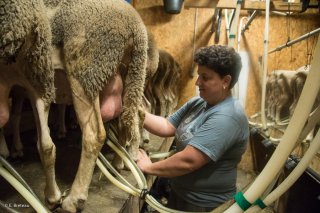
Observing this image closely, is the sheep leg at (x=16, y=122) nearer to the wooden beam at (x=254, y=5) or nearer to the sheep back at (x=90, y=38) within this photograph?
the sheep back at (x=90, y=38)

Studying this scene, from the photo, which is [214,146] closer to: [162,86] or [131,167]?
[131,167]

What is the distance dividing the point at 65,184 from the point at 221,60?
1.10 meters

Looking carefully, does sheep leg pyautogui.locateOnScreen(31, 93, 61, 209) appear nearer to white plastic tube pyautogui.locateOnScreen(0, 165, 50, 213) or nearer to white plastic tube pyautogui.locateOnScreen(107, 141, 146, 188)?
white plastic tube pyautogui.locateOnScreen(0, 165, 50, 213)

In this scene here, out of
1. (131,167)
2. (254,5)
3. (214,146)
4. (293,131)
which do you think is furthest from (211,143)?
(254,5)

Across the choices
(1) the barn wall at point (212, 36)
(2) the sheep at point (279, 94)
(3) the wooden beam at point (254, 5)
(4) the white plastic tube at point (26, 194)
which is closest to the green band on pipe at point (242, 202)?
(4) the white plastic tube at point (26, 194)

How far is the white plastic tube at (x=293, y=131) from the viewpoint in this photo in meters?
0.66

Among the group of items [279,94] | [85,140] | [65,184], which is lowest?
[279,94]

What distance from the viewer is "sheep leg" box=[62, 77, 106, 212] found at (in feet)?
4.25

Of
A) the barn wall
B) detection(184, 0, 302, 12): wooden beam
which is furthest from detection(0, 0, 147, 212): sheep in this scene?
the barn wall

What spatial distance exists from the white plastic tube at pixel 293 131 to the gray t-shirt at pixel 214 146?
24.6 inches

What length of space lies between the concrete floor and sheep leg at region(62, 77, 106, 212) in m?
0.12

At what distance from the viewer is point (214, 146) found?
1.44 meters

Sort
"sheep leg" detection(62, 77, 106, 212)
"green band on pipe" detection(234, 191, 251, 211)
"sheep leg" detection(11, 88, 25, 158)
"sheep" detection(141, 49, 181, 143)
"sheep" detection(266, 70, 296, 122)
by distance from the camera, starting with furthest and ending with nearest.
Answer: "sheep" detection(266, 70, 296, 122), "sheep" detection(141, 49, 181, 143), "sheep leg" detection(11, 88, 25, 158), "sheep leg" detection(62, 77, 106, 212), "green band on pipe" detection(234, 191, 251, 211)

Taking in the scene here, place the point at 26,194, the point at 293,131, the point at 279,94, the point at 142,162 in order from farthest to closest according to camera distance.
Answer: the point at 279,94, the point at 142,162, the point at 26,194, the point at 293,131
